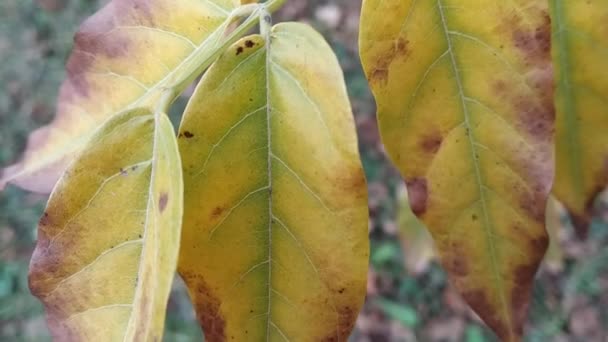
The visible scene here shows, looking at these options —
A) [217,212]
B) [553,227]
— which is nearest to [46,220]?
[217,212]

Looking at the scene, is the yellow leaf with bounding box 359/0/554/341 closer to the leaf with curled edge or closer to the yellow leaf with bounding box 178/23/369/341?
the yellow leaf with bounding box 178/23/369/341

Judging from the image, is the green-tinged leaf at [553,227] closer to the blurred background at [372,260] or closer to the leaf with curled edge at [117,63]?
the leaf with curled edge at [117,63]

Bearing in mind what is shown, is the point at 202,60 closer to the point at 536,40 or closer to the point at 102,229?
the point at 102,229

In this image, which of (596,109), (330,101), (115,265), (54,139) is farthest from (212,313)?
(596,109)

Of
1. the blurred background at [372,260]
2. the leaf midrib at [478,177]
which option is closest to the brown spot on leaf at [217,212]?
the leaf midrib at [478,177]

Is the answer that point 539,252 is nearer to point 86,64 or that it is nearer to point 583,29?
point 583,29

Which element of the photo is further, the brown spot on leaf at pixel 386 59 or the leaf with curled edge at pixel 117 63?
the leaf with curled edge at pixel 117 63

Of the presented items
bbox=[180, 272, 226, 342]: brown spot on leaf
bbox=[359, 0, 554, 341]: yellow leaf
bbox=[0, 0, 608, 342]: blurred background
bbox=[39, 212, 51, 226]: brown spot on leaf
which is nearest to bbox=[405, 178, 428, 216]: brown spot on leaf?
bbox=[359, 0, 554, 341]: yellow leaf
